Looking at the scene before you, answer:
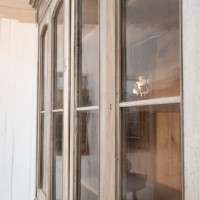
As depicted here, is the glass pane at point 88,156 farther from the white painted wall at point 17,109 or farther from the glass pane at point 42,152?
the white painted wall at point 17,109

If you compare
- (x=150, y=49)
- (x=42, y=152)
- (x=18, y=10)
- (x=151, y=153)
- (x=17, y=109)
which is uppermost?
(x=18, y=10)

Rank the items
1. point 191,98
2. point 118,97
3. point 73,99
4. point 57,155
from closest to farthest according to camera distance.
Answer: point 191,98
point 118,97
point 73,99
point 57,155

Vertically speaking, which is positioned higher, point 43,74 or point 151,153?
point 43,74

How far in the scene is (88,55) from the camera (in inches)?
38.2

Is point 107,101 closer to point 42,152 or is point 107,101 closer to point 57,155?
point 57,155

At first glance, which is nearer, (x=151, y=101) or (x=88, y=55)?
(x=151, y=101)

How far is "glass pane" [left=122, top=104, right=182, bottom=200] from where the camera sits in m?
0.53

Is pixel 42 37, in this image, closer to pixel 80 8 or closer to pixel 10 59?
pixel 10 59

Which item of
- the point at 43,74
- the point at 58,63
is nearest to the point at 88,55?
the point at 58,63

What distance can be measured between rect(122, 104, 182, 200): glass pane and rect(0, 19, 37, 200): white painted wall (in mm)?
1298

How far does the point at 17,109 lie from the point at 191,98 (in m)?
1.60

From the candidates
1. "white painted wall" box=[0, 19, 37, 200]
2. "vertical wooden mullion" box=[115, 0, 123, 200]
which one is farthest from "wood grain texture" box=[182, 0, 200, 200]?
"white painted wall" box=[0, 19, 37, 200]

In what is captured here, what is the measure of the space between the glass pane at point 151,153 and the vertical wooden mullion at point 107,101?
0.15 ft

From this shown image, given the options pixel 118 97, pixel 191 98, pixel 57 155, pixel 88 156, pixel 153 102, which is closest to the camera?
pixel 191 98
